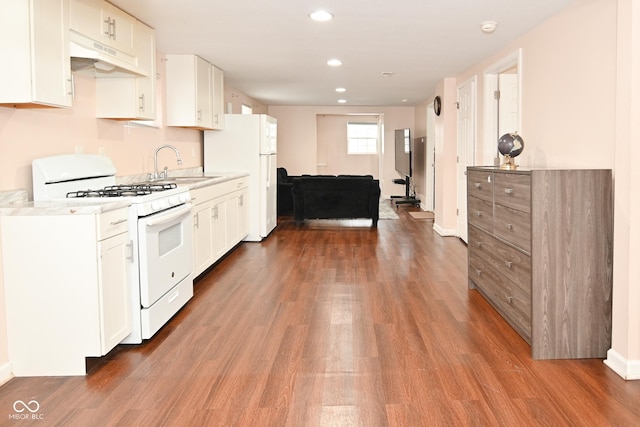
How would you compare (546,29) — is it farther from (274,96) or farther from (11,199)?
(274,96)

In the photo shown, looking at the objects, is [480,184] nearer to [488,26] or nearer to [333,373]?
[488,26]

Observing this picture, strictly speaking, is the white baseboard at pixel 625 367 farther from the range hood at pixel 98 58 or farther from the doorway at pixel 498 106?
the range hood at pixel 98 58

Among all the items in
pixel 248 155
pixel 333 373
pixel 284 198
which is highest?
pixel 248 155

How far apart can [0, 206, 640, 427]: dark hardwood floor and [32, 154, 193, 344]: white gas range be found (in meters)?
0.18

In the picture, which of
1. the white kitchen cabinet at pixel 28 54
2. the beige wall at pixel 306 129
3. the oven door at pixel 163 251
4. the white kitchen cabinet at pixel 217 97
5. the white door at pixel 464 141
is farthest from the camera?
the beige wall at pixel 306 129

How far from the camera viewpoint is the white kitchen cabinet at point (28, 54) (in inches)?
98.9

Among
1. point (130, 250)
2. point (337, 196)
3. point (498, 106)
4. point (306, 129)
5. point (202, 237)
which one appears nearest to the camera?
point (130, 250)

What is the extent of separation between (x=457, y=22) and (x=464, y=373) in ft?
8.89

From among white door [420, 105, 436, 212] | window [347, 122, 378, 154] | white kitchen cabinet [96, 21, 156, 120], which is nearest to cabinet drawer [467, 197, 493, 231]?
white kitchen cabinet [96, 21, 156, 120]

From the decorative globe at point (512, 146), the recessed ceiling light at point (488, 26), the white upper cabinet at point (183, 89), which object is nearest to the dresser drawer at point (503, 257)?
the decorative globe at point (512, 146)

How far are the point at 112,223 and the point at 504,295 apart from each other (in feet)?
7.99

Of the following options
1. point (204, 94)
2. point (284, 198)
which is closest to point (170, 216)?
point (204, 94)

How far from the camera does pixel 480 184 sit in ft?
12.9

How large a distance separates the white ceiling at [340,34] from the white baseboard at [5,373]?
235 centimetres
